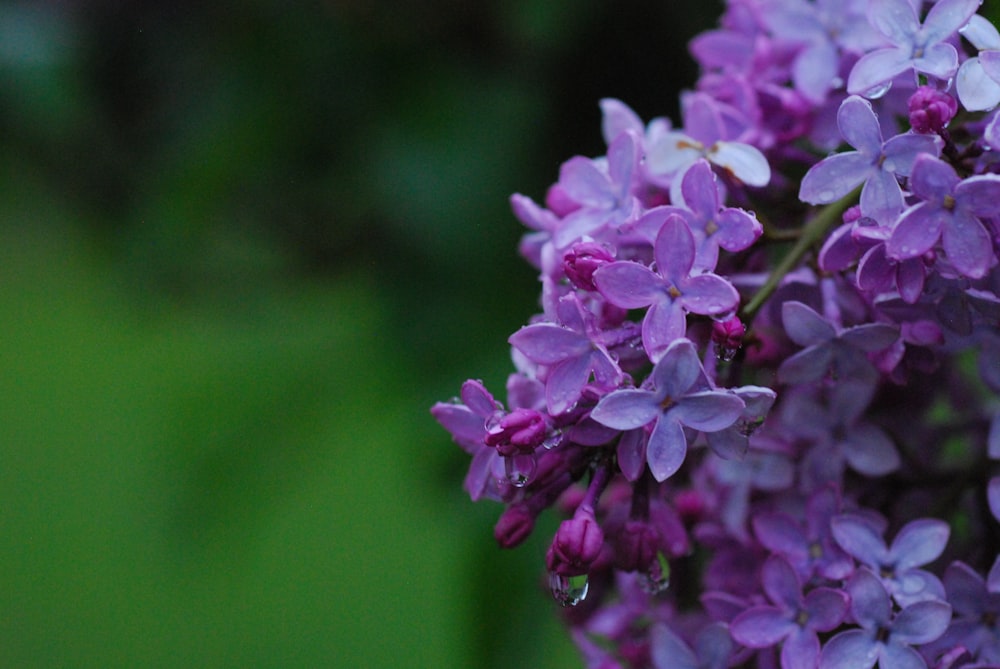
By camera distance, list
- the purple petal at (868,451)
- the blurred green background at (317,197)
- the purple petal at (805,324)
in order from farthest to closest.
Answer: the blurred green background at (317,197)
the purple petal at (868,451)
the purple petal at (805,324)

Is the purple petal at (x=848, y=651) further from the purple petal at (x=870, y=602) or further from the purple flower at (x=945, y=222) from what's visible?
the purple flower at (x=945, y=222)

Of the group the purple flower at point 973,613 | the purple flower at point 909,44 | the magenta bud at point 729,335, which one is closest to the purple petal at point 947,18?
the purple flower at point 909,44

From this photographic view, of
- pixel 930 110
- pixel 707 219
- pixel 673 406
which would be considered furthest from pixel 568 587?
pixel 930 110

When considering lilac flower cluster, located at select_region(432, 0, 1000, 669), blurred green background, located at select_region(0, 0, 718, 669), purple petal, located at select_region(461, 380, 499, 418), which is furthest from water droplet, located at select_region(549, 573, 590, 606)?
blurred green background, located at select_region(0, 0, 718, 669)

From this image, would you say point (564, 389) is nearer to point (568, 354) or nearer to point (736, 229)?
point (568, 354)

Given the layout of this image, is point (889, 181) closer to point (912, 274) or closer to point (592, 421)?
point (912, 274)

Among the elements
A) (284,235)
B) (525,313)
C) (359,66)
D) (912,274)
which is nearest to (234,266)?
(284,235)
